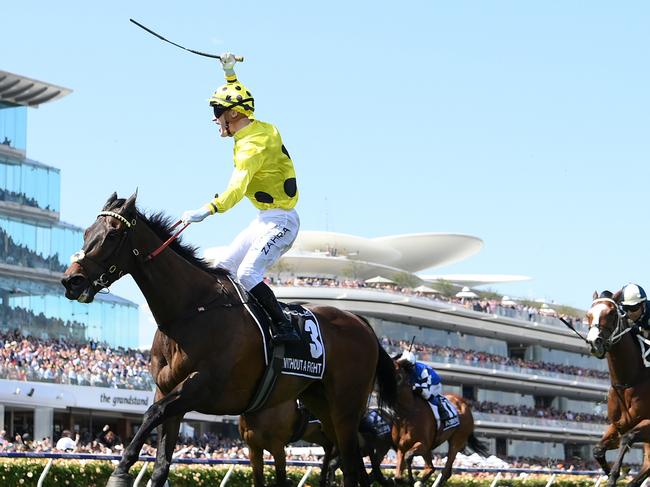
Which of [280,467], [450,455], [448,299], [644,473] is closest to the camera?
[644,473]

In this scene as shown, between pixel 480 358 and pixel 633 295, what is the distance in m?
41.6

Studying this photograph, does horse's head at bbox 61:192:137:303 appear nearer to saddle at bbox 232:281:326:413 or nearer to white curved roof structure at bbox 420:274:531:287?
saddle at bbox 232:281:326:413

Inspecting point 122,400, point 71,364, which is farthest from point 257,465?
point 122,400

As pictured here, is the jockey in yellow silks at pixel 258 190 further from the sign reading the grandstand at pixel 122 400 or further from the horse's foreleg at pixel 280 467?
the sign reading the grandstand at pixel 122 400

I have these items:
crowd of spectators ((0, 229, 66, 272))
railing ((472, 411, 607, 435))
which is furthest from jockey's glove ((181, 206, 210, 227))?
railing ((472, 411, 607, 435))

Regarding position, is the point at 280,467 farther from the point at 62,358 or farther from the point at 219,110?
the point at 62,358

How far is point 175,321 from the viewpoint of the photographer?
7727 mm

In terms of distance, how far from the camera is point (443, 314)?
5328 centimetres

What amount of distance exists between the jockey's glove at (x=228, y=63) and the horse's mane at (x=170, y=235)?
3.69 feet

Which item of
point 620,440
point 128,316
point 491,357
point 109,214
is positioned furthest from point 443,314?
point 109,214

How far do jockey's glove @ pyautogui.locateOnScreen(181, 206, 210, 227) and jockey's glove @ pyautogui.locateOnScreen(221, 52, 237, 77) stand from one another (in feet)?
3.94

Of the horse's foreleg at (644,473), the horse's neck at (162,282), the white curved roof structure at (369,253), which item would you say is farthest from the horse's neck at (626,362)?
the white curved roof structure at (369,253)

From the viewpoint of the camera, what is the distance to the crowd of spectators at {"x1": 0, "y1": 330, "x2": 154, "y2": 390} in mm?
27141

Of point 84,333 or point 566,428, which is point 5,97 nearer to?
point 84,333
